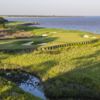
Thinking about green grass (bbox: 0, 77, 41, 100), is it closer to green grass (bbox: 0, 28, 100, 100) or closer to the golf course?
the golf course

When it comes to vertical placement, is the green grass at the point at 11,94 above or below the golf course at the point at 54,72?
above

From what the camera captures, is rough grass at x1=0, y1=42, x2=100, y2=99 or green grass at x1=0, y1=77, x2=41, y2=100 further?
rough grass at x1=0, y1=42, x2=100, y2=99

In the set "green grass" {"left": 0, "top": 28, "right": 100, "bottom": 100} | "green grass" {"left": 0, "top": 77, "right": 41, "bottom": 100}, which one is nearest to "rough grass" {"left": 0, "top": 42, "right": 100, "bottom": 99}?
"green grass" {"left": 0, "top": 28, "right": 100, "bottom": 100}

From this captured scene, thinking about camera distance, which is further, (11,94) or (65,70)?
(65,70)

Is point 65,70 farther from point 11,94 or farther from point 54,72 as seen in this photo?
point 11,94

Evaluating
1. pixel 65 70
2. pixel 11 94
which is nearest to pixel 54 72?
pixel 65 70

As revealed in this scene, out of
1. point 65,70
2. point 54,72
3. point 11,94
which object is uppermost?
point 11,94

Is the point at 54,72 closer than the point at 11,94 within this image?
No

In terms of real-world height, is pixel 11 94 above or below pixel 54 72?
above

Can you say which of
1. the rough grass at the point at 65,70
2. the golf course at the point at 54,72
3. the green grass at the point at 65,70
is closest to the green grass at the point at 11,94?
the golf course at the point at 54,72

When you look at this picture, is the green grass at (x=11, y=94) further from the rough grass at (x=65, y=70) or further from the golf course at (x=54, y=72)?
the rough grass at (x=65, y=70)

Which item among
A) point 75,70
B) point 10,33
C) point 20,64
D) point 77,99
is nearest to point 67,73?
point 75,70
